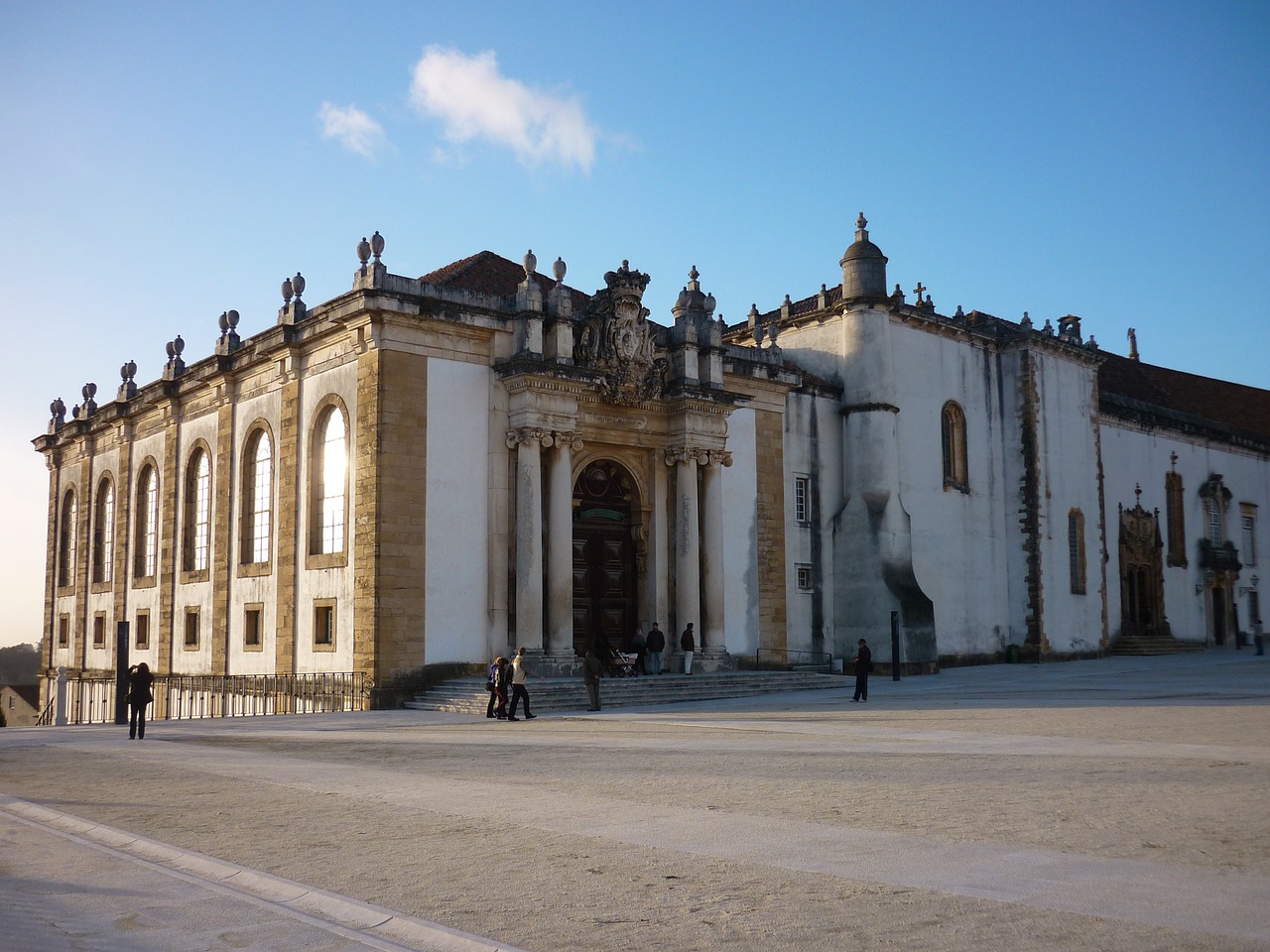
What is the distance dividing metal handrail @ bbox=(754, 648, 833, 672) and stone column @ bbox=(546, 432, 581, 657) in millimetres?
7240

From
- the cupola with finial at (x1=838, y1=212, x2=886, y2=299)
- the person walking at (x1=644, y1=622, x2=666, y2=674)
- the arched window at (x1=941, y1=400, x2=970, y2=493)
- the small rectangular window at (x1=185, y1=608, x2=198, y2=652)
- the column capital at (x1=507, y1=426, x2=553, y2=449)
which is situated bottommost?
the person walking at (x1=644, y1=622, x2=666, y2=674)

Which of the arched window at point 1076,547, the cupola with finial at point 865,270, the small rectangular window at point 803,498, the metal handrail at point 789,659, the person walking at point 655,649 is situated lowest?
the metal handrail at point 789,659

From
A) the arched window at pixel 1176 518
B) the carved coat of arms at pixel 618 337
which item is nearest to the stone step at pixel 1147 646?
the arched window at pixel 1176 518

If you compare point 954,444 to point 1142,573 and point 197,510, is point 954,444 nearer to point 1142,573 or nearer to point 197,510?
point 1142,573

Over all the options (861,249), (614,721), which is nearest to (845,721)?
(614,721)

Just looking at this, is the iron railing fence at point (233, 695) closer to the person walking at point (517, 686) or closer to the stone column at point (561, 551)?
the stone column at point (561, 551)

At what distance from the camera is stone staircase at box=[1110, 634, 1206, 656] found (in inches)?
1863

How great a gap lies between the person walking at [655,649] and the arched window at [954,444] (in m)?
14.9

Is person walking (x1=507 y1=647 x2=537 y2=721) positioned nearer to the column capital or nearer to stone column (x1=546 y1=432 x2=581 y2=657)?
stone column (x1=546 y1=432 x2=581 y2=657)

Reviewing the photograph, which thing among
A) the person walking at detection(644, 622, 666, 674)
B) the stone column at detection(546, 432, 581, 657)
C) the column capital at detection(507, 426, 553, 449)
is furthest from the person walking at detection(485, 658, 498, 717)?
the person walking at detection(644, 622, 666, 674)

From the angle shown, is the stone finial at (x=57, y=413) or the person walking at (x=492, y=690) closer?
the person walking at (x=492, y=690)

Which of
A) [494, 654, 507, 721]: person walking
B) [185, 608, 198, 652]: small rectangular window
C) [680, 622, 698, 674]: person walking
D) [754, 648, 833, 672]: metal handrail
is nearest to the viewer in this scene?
[494, 654, 507, 721]: person walking

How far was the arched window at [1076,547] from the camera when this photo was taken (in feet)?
149

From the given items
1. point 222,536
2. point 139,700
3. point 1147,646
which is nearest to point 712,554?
point 222,536
